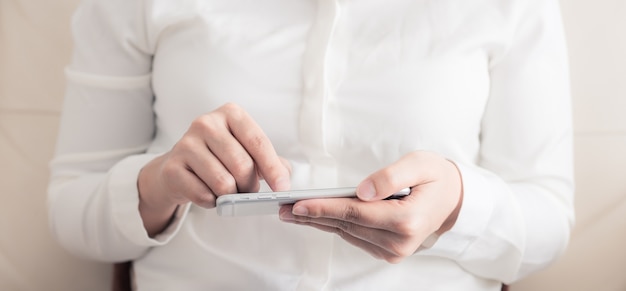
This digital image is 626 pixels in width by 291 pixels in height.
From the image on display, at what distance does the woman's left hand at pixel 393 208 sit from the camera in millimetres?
655

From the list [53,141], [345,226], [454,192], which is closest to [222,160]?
[345,226]

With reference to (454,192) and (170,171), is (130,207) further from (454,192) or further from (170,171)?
(454,192)

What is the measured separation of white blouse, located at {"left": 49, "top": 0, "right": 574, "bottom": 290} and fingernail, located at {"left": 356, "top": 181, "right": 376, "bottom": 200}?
0.56 feet

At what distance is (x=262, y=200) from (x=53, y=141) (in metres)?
0.59

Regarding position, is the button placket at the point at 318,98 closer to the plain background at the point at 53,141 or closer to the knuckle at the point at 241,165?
the knuckle at the point at 241,165

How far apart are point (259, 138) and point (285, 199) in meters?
0.10

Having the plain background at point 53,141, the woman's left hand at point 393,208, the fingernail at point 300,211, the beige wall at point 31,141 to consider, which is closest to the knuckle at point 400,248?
the woman's left hand at point 393,208

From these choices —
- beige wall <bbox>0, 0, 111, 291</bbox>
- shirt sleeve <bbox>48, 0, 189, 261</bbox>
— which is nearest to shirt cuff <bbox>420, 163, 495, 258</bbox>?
shirt sleeve <bbox>48, 0, 189, 261</bbox>

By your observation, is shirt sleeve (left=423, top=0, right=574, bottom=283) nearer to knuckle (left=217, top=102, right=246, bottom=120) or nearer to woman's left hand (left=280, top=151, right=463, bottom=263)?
woman's left hand (left=280, top=151, right=463, bottom=263)

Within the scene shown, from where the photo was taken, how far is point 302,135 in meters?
0.84

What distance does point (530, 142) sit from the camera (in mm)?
883

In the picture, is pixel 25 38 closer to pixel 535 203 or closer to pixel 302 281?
pixel 302 281

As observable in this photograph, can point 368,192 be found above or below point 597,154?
above

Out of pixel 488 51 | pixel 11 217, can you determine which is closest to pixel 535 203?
pixel 488 51
